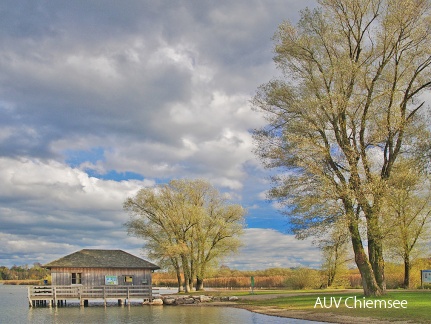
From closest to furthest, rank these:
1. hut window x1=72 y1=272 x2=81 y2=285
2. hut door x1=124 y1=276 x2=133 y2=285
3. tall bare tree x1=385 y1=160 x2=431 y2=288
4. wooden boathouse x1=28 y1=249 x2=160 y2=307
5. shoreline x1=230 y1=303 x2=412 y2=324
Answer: shoreline x1=230 y1=303 x2=412 y2=324 → tall bare tree x1=385 y1=160 x2=431 y2=288 → wooden boathouse x1=28 y1=249 x2=160 y2=307 → hut window x1=72 y1=272 x2=81 y2=285 → hut door x1=124 y1=276 x2=133 y2=285

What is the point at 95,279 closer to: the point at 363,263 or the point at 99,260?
the point at 99,260

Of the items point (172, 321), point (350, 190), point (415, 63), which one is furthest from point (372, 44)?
point (172, 321)

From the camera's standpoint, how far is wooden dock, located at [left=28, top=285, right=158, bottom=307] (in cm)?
4703

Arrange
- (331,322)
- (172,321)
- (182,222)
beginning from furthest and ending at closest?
(182,222), (172,321), (331,322)

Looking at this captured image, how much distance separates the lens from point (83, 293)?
48.9 metres

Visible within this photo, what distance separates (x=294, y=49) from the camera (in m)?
32.2

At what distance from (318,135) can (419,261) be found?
24701mm

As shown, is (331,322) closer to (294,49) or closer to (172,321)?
(172,321)

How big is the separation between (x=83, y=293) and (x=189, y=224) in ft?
51.6

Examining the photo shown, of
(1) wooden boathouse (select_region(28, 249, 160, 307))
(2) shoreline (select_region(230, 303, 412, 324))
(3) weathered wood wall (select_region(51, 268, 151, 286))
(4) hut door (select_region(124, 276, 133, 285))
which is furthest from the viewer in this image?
(4) hut door (select_region(124, 276, 133, 285))

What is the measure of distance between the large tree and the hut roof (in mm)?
5978

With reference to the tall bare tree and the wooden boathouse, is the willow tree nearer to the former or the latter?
the tall bare tree

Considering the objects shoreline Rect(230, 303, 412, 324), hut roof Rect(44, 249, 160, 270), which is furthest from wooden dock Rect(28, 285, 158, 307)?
shoreline Rect(230, 303, 412, 324)

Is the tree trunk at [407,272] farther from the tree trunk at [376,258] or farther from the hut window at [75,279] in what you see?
the hut window at [75,279]
